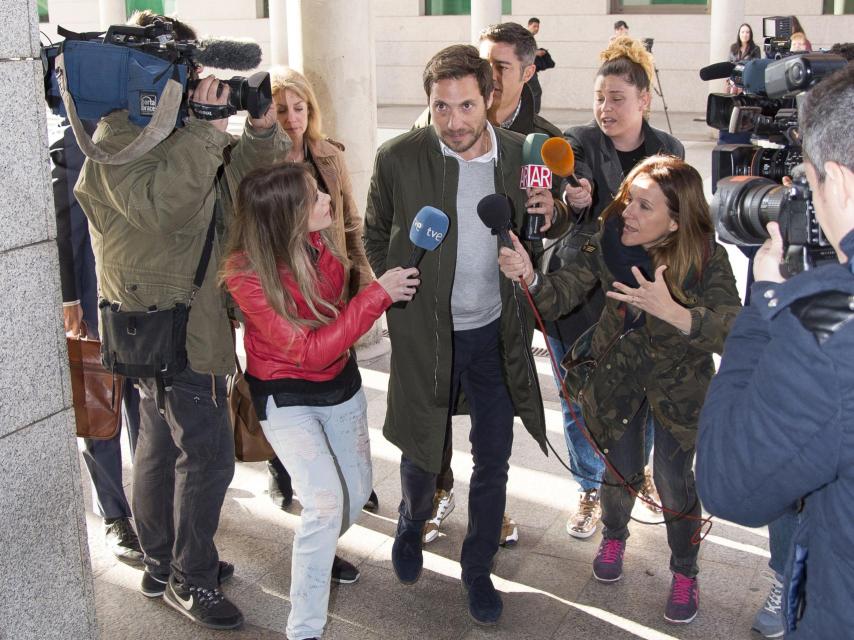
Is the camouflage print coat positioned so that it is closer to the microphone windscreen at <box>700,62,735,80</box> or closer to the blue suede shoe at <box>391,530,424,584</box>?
the microphone windscreen at <box>700,62,735,80</box>

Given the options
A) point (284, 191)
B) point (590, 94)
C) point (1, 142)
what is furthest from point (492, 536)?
point (590, 94)

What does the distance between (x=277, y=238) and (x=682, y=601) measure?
1979 millimetres

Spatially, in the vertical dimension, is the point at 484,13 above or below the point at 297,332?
above

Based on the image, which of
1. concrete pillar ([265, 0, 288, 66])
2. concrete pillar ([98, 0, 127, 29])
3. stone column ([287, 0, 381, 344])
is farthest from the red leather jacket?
concrete pillar ([98, 0, 127, 29])

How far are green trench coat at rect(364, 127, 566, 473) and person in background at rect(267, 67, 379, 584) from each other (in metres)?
0.59

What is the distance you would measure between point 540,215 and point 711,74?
746 millimetres

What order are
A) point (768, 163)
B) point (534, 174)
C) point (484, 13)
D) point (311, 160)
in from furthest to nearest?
1. point (484, 13)
2. point (311, 160)
3. point (534, 174)
4. point (768, 163)

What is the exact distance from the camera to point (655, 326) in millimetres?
3695

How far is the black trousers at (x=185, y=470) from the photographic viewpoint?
367 cm

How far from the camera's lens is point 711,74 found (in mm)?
3436

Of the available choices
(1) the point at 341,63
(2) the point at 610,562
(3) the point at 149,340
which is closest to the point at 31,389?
(3) the point at 149,340

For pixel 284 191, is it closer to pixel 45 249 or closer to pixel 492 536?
pixel 45 249

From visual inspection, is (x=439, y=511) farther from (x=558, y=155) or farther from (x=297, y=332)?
(x=558, y=155)

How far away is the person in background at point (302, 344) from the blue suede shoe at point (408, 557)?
0.60 meters
